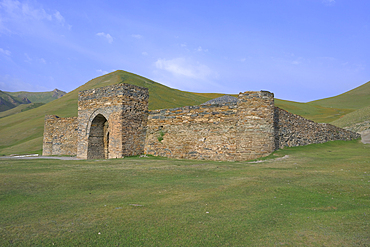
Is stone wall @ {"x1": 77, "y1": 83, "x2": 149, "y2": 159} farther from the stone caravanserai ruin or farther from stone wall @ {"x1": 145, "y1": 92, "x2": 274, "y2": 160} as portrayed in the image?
stone wall @ {"x1": 145, "y1": 92, "x2": 274, "y2": 160}

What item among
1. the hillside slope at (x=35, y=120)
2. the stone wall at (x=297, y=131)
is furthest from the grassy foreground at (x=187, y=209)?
the hillside slope at (x=35, y=120)

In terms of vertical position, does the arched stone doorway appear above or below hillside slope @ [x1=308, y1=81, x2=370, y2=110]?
below

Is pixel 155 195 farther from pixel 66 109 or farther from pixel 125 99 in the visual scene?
pixel 66 109

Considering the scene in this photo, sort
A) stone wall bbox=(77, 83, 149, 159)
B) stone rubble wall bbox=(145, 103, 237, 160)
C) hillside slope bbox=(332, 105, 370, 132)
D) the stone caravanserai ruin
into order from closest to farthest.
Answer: the stone caravanserai ruin → stone rubble wall bbox=(145, 103, 237, 160) → stone wall bbox=(77, 83, 149, 159) → hillside slope bbox=(332, 105, 370, 132)

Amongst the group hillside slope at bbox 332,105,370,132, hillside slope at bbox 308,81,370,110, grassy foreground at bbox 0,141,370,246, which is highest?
hillside slope at bbox 308,81,370,110

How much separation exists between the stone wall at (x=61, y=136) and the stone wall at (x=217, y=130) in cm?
838

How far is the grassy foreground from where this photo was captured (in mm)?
3428

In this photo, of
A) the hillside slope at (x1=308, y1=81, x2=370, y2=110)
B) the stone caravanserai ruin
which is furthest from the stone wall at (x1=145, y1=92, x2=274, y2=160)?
the hillside slope at (x1=308, y1=81, x2=370, y2=110)

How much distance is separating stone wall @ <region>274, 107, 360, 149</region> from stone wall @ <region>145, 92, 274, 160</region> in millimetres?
1214

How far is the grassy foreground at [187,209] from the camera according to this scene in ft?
11.2

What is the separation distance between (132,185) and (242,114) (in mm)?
7651

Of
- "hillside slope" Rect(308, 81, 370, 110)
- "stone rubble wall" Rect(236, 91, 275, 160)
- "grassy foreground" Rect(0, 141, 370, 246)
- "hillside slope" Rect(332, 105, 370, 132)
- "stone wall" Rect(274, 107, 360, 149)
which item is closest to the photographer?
"grassy foreground" Rect(0, 141, 370, 246)

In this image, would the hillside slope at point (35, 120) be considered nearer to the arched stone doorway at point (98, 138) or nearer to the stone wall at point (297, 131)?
the arched stone doorway at point (98, 138)

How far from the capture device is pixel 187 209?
Result: 4.63m
